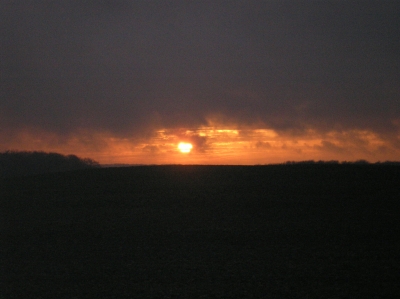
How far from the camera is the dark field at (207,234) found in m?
10.2

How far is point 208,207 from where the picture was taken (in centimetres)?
1667

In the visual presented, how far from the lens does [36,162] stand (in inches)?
1567

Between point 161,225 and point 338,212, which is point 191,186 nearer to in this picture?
point 161,225

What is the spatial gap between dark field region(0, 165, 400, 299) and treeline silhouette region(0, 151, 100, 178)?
16.0 metres

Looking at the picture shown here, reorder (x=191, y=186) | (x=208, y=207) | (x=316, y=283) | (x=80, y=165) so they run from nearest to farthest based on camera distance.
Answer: (x=316, y=283)
(x=208, y=207)
(x=191, y=186)
(x=80, y=165)

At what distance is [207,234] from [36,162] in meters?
30.4

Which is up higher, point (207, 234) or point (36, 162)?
point (36, 162)

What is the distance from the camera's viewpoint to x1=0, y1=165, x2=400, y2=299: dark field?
1018 centimetres

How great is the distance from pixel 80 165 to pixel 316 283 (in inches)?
1365

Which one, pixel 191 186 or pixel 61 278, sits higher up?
pixel 191 186

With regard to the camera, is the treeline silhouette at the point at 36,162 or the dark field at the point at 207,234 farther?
the treeline silhouette at the point at 36,162

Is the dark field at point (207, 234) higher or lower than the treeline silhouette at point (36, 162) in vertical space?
lower

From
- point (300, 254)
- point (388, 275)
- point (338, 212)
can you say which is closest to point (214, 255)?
point (300, 254)

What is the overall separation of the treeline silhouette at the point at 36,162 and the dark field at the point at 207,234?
16014mm
